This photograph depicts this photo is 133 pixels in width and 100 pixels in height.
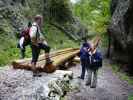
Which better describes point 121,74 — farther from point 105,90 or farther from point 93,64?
point 93,64

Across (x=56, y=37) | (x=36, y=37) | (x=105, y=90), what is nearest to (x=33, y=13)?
(x=56, y=37)

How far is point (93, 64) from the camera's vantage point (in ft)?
38.4

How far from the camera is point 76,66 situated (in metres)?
18.4

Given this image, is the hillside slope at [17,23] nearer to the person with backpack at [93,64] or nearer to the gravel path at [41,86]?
the gravel path at [41,86]

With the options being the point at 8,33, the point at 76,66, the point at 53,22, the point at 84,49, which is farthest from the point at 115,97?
the point at 53,22

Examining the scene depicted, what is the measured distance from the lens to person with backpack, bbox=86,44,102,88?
11.5 meters

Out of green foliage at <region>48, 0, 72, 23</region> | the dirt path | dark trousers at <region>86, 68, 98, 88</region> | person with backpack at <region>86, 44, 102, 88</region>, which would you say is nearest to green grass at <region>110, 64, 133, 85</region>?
the dirt path

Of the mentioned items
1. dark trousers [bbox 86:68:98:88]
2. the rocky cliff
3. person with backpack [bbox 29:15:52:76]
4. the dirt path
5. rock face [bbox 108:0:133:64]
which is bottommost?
the dirt path

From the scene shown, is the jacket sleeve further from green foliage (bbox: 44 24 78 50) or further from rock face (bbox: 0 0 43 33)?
green foliage (bbox: 44 24 78 50)

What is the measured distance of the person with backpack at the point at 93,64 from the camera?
11.5 metres

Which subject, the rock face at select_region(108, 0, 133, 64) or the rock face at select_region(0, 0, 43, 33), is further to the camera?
the rock face at select_region(0, 0, 43, 33)

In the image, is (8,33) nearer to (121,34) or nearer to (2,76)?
(121,34)

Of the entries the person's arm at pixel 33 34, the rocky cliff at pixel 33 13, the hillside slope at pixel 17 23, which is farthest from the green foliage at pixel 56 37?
the person's arm at pixel 33 34

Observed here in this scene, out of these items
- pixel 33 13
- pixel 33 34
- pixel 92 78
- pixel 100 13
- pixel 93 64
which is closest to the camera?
pixel 33 34
